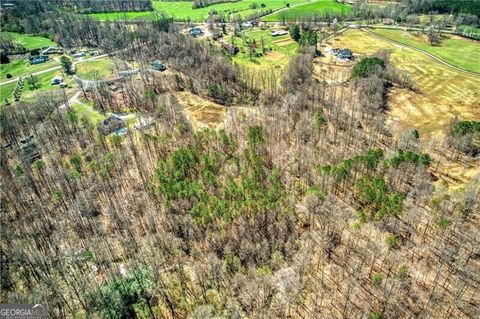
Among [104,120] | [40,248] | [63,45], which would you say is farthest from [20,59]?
[40,248]

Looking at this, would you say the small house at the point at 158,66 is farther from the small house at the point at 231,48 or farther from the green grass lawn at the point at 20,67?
the green grass lawn at the point at 20,67

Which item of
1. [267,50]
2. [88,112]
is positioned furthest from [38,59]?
[267,50]

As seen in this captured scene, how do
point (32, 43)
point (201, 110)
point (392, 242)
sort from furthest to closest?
point (32, 43)
point (201, 110)
point (392, 242)

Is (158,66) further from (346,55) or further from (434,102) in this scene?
(434,102)

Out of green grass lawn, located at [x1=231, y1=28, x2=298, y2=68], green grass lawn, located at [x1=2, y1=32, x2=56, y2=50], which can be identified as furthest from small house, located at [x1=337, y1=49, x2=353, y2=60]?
green grass lawn, located at [x1=2, y1=32, x2=56, y2=50]

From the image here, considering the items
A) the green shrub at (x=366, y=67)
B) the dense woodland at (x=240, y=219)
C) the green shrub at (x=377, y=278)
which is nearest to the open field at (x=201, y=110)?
the dense woodland at (x=240, y=219)
